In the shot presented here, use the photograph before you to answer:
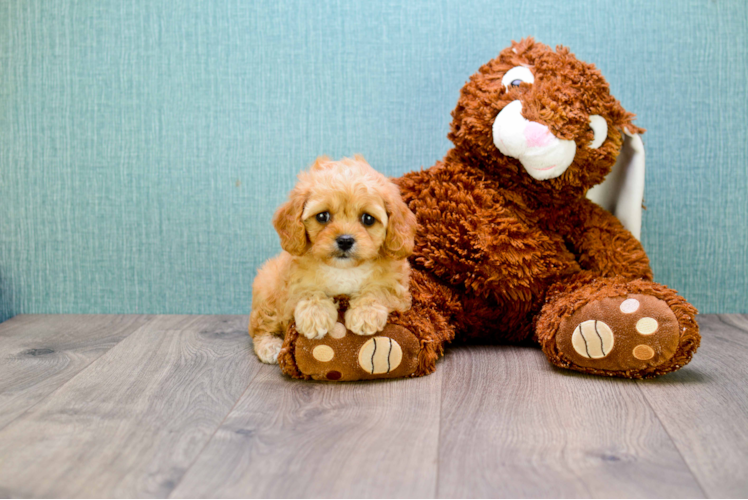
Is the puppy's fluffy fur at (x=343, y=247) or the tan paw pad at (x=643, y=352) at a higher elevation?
the puppy's fluffy fur at (x=343, y=247)

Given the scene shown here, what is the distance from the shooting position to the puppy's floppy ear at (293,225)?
135cm

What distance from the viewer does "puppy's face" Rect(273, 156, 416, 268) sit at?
4.34ft

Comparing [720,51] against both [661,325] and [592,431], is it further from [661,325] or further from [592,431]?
[592,431]

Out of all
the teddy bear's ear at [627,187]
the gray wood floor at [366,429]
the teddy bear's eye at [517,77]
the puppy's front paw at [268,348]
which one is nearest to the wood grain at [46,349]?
the gray wood floor at [366,429]

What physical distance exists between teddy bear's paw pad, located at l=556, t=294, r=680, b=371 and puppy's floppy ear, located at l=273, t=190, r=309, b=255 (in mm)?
636

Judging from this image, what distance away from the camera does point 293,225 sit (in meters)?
1.35

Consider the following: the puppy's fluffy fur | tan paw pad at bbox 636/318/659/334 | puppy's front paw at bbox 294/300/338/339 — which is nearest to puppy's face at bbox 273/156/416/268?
the puppy's fluffy fur

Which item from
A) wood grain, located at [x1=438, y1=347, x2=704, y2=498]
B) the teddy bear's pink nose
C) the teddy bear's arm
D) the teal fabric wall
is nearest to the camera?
wood grain, located at [x1=438, y1=347, x2=704, y2=498]

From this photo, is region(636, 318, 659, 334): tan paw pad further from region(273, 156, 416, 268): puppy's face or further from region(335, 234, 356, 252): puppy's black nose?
region(335, 234, 356, 252): puppy's black nose

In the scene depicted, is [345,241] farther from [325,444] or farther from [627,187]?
[627,187]

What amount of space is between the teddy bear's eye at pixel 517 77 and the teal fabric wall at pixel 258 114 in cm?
37

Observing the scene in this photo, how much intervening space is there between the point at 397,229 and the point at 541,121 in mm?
443

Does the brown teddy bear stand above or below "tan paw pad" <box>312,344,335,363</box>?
above

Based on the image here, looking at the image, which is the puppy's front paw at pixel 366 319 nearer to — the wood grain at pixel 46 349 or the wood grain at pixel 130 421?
the wood grain at pixel 130 421
